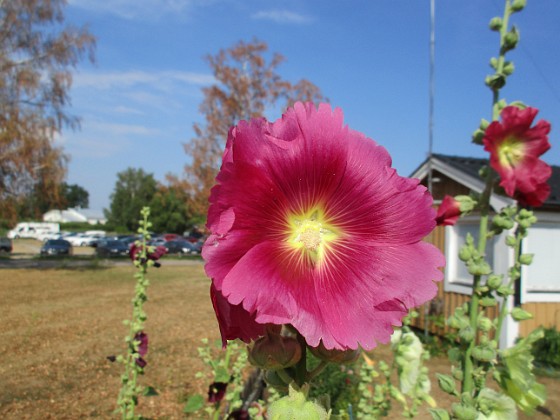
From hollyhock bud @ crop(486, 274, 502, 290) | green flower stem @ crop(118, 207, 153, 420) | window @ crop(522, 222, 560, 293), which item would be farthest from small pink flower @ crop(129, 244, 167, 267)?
window @ crop(522, 222, 560, 293)

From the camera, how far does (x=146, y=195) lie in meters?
68.8

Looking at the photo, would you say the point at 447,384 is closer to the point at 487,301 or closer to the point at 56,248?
the point at 487,301

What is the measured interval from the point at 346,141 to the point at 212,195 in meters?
0.20

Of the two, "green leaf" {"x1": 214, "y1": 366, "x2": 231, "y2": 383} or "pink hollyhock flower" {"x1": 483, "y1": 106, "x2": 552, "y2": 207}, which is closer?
"pink hollyhock flower" {"x1": 483, "y1": 106, "x2": 552, "y2": 207}

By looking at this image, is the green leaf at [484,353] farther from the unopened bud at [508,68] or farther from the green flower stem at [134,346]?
the green flower stem at [134,346]

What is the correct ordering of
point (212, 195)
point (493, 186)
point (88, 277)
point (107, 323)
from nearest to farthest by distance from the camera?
point (212, 195)
point (493, 186)
point (107, 323)
point (88, 277)

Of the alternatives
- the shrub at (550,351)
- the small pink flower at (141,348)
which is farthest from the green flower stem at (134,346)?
the shrub at (550,351)

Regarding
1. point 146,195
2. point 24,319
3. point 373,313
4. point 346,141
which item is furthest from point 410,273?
point 146,195

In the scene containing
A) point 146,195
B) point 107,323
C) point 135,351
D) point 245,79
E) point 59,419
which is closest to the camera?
point 135,351

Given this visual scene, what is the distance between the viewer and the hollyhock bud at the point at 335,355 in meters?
0.65

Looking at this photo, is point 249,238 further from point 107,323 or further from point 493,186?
point 107,323

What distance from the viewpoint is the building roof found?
793cm

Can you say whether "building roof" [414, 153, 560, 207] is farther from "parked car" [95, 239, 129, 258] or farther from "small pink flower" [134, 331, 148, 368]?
"parked car" [95, 239, 129, 258]

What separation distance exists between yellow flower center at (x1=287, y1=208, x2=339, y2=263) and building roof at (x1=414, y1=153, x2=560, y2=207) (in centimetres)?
716
